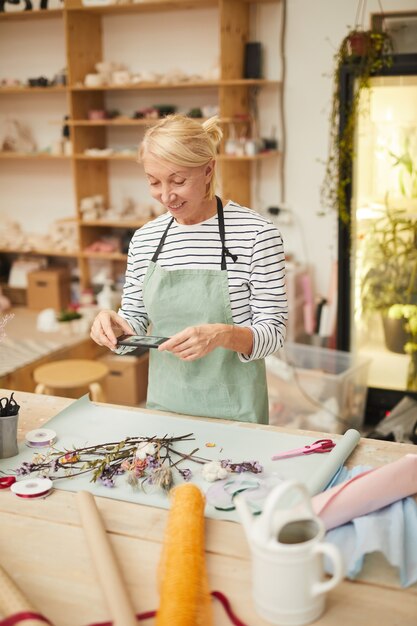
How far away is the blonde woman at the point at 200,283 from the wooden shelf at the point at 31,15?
10.3ft

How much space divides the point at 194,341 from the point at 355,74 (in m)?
2.50

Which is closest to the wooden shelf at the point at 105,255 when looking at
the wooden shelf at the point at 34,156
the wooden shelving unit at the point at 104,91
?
the wooden shelving unit at the point at 104,91

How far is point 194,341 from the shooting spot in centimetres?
175

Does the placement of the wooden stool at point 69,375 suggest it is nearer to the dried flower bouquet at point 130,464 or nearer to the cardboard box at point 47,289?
the cardboard box at point 47,289

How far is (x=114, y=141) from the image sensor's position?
5.07 m

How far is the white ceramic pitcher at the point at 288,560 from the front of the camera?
111 centimetres

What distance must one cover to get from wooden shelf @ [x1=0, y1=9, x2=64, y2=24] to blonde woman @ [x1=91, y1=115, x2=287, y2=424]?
3.15 m

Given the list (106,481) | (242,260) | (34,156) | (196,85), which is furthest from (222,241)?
(34,156)

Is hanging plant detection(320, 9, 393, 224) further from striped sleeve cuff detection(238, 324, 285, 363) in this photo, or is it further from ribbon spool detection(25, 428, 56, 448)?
ribbon spool detection(25, 428, 56, 448)

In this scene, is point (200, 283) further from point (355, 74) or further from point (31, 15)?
point (31, 15)

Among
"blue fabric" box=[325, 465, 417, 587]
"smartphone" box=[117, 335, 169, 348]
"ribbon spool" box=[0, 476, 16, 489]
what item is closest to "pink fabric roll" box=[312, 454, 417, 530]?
"blue fabric" box=[325, 465, 417, 587]

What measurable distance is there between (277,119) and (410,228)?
3.71ft

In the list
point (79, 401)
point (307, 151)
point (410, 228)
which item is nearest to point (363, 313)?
point (410, 228)

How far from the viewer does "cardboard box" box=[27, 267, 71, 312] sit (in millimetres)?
5141
